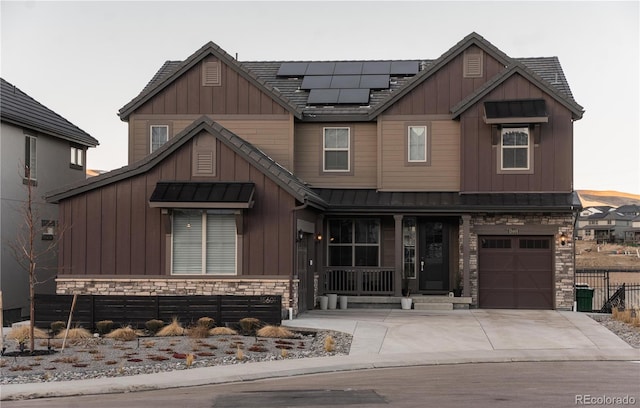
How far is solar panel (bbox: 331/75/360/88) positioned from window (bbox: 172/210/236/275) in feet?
28.3

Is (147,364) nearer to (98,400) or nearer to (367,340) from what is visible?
(98,400)

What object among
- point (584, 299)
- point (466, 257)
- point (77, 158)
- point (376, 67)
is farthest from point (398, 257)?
point (77, 158)

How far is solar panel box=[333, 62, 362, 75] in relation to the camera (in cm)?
3228

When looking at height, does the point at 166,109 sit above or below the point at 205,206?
above

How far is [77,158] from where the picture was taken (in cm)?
3475

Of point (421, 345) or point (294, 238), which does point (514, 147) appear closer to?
point (294, 238)

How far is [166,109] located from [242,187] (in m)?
6.32

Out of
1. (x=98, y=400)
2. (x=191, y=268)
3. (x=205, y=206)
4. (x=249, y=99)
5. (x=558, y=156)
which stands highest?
Result: (x=249, y=99)

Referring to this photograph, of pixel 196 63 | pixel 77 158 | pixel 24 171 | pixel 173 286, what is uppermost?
pixel 196 63

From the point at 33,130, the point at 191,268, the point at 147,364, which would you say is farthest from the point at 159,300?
the point at 33,130

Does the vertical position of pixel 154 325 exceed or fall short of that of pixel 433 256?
it falls short

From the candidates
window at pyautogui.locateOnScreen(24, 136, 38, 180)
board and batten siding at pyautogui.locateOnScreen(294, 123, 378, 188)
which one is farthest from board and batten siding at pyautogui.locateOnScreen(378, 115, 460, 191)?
window at pyautogui.locateOnScreen(24, 136, 38, 180)

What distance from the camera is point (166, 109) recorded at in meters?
29.4

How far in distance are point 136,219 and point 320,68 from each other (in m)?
10.9
